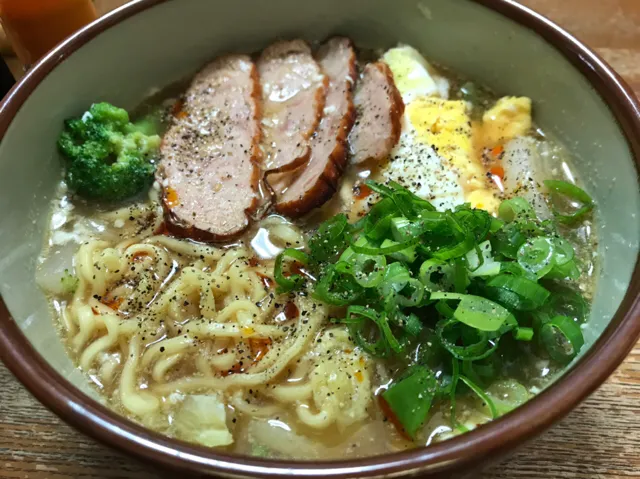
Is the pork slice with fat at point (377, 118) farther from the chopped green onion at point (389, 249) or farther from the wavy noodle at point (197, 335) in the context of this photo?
the chopped green onion at point (389, 249)

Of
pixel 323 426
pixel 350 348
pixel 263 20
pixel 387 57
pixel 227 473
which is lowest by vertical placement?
pixel 323 426

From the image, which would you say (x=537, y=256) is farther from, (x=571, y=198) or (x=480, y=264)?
(x=571, y=198)

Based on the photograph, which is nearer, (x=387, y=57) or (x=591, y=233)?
(x=591, y=233)

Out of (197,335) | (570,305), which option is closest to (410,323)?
(570,305)

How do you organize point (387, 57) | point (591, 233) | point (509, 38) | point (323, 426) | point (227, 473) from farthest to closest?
point (387, 57) < point (509, 38) < point (591, 233) < point (323, 426) < point (227, 473)

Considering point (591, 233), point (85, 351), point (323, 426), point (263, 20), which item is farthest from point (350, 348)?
point (263, 20)

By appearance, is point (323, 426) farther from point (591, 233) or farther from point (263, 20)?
point (263, 20)

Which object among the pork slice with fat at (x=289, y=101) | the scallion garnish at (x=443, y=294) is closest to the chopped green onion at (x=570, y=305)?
the scallion garnish at (x=443, y=294)

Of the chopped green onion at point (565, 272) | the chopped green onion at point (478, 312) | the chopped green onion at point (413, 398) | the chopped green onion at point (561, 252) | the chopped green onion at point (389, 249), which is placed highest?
the chopped green onion at point (389, 249)
